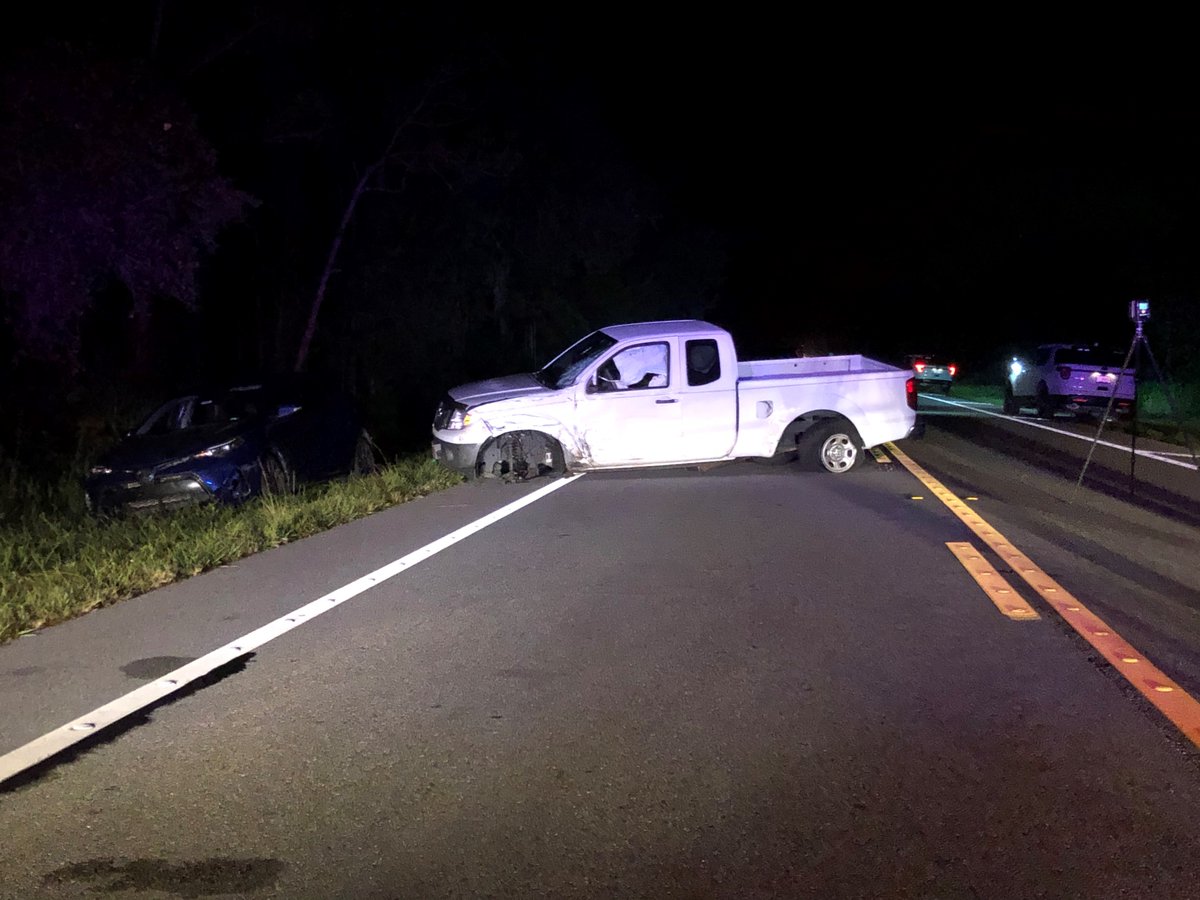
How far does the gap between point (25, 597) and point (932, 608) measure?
6.21m

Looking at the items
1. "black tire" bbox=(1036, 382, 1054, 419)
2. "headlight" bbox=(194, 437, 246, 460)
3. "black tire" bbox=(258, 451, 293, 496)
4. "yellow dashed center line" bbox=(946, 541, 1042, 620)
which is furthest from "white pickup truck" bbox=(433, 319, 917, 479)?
"black tire" bbox=(1036, 382, 1054, 419)

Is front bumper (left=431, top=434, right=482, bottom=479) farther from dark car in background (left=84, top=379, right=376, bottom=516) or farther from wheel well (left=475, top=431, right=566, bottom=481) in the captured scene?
dark car in background (left=84, top=379, right=376, bottom=516)

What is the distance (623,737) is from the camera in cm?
564

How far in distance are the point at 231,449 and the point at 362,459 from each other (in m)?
2.77

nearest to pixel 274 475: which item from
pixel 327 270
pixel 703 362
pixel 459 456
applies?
pixel 459 456

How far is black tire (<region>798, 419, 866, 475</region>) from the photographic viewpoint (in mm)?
15523

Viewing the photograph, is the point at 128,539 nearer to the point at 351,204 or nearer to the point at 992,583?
the point at 992,583

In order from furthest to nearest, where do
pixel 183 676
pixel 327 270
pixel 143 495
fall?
pixel 327 270
pixel 143 495
pixel 183 676

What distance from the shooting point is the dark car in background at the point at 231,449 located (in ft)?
41.0

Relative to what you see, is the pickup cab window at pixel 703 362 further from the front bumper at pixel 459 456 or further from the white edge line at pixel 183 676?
the white edge line at pixel 183 676

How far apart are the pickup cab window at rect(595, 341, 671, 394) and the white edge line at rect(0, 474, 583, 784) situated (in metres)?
4.62

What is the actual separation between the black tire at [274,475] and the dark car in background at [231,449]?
0.04 ft

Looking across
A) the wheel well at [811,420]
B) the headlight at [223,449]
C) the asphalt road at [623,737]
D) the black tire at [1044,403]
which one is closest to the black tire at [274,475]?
the headlight at [223,449]

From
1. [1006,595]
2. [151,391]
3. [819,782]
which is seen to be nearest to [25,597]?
[819,782]
